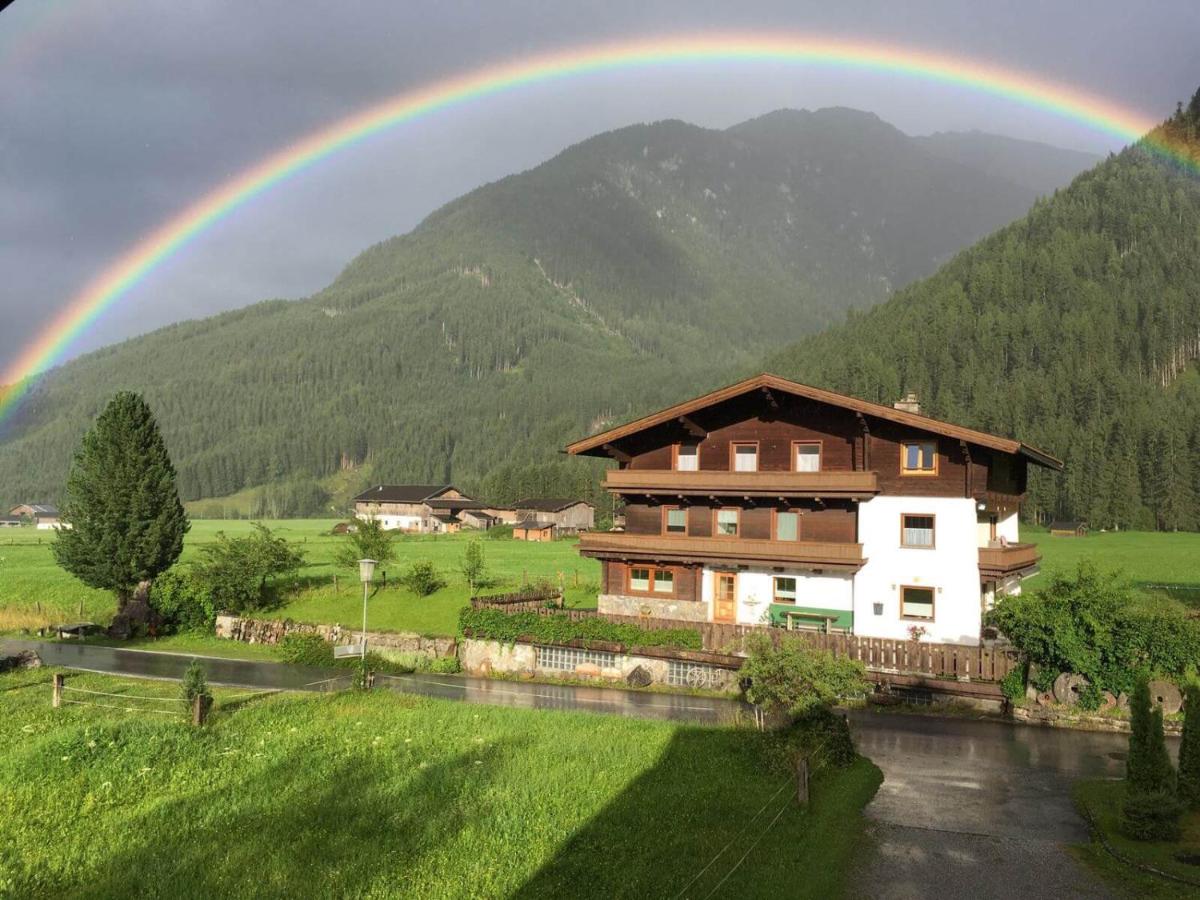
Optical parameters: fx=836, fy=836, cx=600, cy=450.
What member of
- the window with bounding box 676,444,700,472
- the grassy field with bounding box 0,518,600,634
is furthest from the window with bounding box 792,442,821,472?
the grassy field with bounding box 0,518,600,634

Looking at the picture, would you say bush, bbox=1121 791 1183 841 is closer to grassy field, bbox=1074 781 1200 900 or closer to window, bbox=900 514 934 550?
grassy field, bbox=1074 781 1200 900

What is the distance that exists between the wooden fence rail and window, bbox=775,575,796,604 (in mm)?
2744

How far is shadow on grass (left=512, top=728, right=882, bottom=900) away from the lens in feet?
41.9

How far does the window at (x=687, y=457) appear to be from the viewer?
128 feet

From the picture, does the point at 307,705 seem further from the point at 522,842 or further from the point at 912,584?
the point at 912,584

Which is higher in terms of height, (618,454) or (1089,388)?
(1089,388)

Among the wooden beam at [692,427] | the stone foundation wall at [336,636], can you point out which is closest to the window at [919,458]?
the wooden beam at [692,427]

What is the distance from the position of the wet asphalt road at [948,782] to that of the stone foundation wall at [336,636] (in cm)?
270

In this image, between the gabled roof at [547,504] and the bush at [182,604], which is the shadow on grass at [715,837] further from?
the gabled roof at [547,504]

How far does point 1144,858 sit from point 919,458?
21461 millimetres

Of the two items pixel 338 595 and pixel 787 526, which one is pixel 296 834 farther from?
pixel 338 595

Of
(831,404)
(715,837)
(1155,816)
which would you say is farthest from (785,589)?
(715,837)

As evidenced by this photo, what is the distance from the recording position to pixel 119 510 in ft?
157

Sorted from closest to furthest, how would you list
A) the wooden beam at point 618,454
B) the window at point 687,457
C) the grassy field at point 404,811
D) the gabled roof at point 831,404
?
the grassy field at point 404,811 < the gabled roof at point 831,404 < the window at point 687,457 < the wooden beam at point 618,454
